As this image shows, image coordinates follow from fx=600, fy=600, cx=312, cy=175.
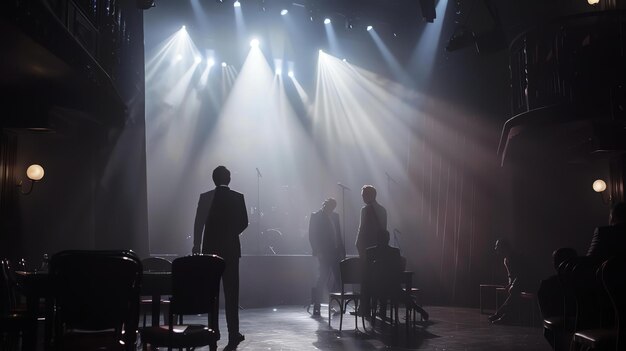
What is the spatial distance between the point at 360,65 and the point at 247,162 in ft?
13.4

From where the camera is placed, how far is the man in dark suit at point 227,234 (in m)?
5.44

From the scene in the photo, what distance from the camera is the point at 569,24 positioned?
816cm

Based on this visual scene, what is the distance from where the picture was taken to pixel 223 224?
5.50 metres

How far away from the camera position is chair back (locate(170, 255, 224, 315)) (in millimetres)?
3576

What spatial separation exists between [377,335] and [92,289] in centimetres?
424

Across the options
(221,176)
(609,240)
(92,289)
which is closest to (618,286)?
(609,240)

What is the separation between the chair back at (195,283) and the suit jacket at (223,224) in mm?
1768

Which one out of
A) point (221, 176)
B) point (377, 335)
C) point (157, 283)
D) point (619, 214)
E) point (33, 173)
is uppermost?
point (33, 173)

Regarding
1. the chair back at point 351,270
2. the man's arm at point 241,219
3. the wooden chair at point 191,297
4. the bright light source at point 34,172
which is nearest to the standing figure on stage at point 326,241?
the chair back at point 351,270

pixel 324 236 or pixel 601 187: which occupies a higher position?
pixel 601 187

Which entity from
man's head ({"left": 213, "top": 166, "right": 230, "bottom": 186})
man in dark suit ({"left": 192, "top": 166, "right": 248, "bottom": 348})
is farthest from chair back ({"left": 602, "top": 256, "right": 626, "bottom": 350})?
man's head ({"left": 213, "top": 166, "right": 230, "bottom": 186})

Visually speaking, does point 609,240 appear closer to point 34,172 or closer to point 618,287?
point 618,287

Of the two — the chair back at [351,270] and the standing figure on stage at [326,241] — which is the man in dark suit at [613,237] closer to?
the chair back at [351,270]

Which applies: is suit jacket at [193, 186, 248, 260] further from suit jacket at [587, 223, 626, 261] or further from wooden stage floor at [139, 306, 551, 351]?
suit jacket at [587, 223, 626, 261]
